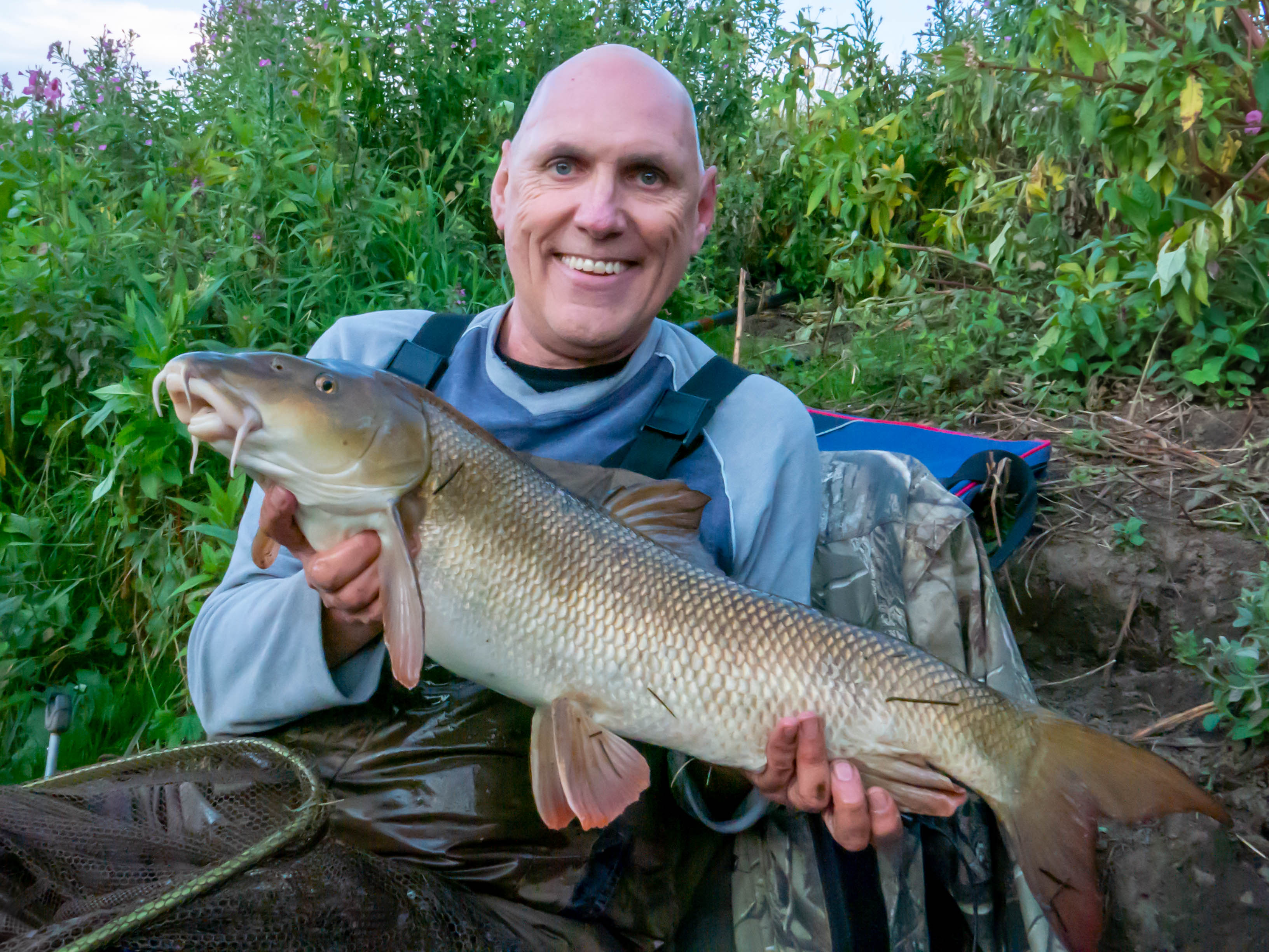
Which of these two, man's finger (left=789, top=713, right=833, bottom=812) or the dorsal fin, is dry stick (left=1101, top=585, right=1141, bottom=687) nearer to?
man's finger (left=789, top=713, right=833, bottom=812)

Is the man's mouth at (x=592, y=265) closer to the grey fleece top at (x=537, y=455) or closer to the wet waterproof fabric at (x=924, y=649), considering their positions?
the grey fleece top at (x=537, y=455)

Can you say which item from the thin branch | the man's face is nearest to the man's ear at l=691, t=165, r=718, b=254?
the man's face

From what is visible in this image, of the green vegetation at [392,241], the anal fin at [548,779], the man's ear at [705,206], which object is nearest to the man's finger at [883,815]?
the anal fin at [548,779]

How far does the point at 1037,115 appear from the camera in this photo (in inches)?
174

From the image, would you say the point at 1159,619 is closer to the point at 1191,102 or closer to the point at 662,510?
the point at 1191,102

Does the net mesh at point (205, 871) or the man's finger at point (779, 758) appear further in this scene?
the man's finger at point (779, 758)

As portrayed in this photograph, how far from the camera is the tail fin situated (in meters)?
1.57

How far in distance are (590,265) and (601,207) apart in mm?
127

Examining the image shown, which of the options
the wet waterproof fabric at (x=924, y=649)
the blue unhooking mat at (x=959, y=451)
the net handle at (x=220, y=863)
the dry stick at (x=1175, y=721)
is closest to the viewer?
the net handle at (x=220, y=863)

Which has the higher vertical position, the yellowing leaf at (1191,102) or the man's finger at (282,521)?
the yellowing leaf at (1191,102)

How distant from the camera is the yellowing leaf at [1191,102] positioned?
322 cm

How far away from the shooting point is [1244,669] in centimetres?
245

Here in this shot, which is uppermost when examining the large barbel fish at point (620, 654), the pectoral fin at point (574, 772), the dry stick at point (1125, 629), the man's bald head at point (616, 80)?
the man's bald head at point (616, 80)

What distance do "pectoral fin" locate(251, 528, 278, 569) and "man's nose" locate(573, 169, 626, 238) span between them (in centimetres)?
92
